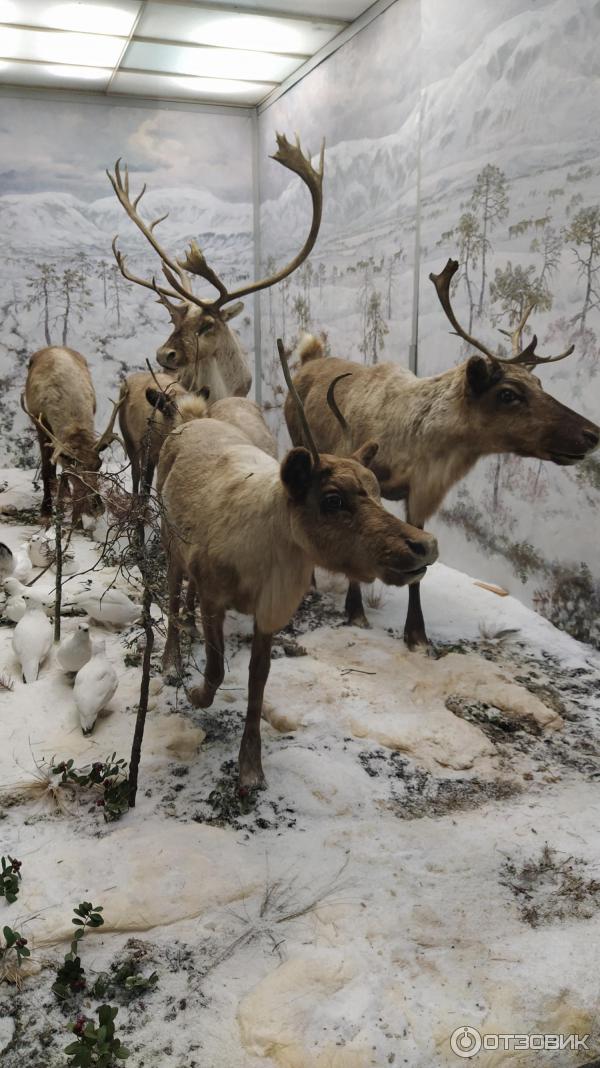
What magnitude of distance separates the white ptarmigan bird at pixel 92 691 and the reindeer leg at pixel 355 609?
1775 mm

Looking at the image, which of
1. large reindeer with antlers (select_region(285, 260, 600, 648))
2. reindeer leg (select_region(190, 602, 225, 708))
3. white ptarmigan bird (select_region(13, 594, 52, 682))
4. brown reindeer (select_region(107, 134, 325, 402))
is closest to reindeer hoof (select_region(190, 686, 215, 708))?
reindeer leg (select_region(190, 602, 225, 708))

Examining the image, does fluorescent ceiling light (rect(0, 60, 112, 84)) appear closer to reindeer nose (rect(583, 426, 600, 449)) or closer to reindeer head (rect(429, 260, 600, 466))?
reindeer head (rect(429, 260, 600, 466))

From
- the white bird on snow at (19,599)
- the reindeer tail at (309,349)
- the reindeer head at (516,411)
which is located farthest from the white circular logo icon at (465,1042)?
the reindeer tail at (309,349)

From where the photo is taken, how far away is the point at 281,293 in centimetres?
786

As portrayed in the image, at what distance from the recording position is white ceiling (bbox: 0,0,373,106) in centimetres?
579

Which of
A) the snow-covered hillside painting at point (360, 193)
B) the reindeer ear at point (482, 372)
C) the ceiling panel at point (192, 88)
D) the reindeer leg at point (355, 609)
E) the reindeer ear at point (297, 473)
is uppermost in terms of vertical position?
the ceiling panel at point (192, 88)

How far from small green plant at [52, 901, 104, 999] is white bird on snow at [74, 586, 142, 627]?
2210 mm

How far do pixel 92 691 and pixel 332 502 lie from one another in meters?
1.47

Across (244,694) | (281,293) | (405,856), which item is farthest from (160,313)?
(405,856)

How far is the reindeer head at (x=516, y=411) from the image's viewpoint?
3568mm

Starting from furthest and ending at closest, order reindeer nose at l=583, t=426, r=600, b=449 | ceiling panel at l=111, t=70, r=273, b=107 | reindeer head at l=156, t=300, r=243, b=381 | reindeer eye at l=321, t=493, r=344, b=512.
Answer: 1. ceiling panel at l=111, t=70, r=273, b=107
2. reindeer head at l=156, t=300, r=243, b=381
3. reindeer nose at l=583, t=426, r=600, b=449
4. reindeer eye at l=321, t=493, r=344, b=512

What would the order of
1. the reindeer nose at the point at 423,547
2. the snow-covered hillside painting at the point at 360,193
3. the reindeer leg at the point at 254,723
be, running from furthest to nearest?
the snow-covered hillside painting at the point at 360,193, the reindeer leg at the point at 254,723, the reindeer nose at the point at 423,547

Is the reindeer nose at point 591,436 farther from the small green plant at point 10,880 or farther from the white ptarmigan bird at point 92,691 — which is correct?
the small green plant at point 10,880

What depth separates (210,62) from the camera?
6879 millimetres
